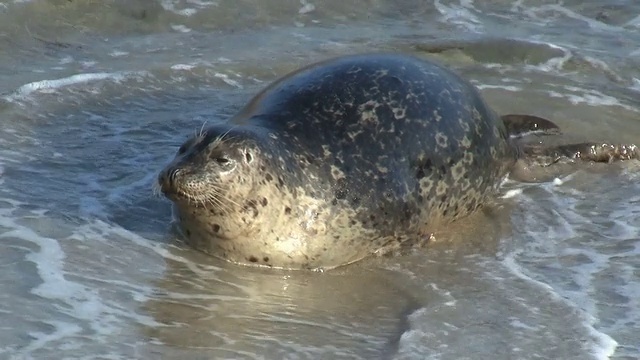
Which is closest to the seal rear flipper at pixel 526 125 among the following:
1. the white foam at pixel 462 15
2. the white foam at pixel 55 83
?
the white foam at pixel 55 83

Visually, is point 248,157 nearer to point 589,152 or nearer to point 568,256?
point 568,256

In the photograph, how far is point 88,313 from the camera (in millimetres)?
4848

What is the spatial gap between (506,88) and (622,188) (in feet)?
6.77

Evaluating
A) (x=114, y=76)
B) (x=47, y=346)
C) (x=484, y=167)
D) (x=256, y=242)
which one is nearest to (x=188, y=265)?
(x=256, y=242)

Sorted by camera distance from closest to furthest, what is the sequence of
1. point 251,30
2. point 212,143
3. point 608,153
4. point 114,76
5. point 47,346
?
point 47,346 → point 212,143 → point 608,153 → point 114,76 → point 251,30

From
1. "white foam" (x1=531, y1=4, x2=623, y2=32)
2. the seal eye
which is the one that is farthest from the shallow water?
the seal eye

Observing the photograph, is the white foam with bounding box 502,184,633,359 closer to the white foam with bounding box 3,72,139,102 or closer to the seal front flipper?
the seal front flipper

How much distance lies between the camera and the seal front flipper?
7348mm

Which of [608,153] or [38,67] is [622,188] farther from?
[38,67]

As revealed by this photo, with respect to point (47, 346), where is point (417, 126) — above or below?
above

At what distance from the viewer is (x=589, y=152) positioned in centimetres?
741

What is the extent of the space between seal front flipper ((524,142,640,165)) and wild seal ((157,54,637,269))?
60 cm

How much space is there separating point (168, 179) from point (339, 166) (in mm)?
947

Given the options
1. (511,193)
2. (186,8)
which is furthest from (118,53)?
(511,193)
